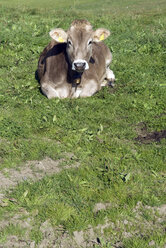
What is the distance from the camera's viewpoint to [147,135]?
25.1ft

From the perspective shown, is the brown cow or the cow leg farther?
the cow leg

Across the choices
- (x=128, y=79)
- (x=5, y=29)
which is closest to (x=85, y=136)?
(x=128, y=79)

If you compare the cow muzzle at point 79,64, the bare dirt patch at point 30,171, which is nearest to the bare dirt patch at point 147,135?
the bare dirt patch at point 30,171

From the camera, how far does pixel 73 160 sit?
6508mm

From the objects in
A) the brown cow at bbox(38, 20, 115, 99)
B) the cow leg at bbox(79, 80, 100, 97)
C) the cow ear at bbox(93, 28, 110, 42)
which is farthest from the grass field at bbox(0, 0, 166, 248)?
the cow ear at bbox(93, 28, 110, 42)

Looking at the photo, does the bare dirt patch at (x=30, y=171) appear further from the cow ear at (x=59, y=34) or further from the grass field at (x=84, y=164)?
the cow ear at (x=59, y=34)

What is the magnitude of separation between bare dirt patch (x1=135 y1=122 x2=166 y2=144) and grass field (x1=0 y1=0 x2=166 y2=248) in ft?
0.07

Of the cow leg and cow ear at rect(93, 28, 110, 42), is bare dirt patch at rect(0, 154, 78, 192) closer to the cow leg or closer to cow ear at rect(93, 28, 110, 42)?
the cow leg

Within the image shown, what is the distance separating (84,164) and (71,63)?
3598 mm

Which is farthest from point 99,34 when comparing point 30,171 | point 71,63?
point 30,171

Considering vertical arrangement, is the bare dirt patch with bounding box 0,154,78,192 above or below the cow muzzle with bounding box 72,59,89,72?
below

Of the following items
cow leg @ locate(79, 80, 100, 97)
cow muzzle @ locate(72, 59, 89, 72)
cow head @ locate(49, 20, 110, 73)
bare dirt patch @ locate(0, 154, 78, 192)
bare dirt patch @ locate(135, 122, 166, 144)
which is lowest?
cow leg @ locate(79, 80, 100, 97)

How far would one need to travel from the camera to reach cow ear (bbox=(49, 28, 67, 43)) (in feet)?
30.2

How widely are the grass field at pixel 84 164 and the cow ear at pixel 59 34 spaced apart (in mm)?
1560
